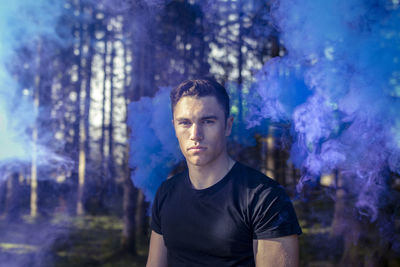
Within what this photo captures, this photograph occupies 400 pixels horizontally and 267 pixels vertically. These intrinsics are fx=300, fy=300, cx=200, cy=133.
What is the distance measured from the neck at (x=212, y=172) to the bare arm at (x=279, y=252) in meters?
Result: 0.52

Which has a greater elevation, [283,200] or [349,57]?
[349,57]

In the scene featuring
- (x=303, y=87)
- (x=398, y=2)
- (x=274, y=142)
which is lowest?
(x=274, y=142)

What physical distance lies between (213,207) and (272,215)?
0.39m

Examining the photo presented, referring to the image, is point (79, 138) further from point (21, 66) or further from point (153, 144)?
point (153, 144)

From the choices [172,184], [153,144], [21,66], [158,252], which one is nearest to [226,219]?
[172,184]

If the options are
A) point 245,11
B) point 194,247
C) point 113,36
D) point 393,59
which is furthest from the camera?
point 113,36

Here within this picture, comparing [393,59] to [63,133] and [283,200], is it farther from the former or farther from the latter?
[63,133]

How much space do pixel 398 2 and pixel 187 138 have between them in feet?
7.11

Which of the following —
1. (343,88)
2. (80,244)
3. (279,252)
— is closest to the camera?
(279,252)

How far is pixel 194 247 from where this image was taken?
1934 mm

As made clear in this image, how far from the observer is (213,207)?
1.92 meters

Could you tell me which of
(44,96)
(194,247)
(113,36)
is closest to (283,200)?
(194,247)

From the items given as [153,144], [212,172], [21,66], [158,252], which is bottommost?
[158,252]

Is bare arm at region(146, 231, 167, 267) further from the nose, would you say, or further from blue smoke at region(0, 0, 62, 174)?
blue smoke at region(0, 0, 62, 174)
